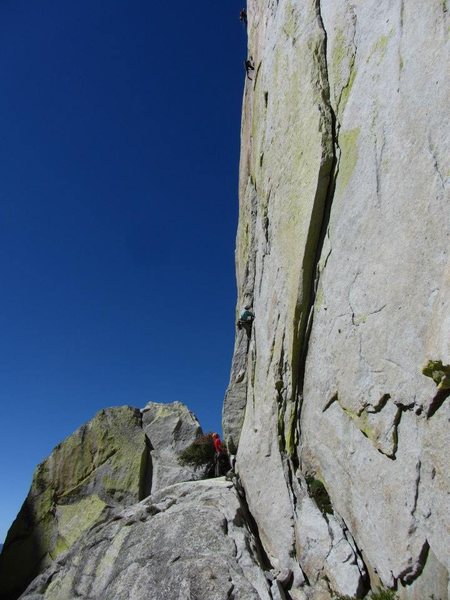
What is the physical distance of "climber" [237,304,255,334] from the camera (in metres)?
23.4

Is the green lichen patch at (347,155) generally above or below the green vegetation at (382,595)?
above

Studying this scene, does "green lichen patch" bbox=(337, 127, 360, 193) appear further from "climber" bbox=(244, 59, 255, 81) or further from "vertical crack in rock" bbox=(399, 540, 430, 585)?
"climber" bbox=(244, 59, 255, 81)

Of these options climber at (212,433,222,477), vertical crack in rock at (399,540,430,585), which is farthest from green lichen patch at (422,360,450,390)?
climber at (212,433,222,477)

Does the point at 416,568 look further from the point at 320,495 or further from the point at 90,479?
the point at 90,479

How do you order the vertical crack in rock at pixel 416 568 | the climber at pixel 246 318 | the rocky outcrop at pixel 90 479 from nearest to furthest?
the vertical crack in rock at pixel 416 568, the climber at pixel 246 318, the rocky outcrop at pixel 90 479

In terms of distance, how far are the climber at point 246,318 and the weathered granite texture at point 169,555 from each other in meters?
7.85

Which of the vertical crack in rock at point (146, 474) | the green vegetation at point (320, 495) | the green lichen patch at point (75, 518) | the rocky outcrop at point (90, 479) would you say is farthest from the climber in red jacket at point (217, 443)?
the green vegetation at point (320, 495)

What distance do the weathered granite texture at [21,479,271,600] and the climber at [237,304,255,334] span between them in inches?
309

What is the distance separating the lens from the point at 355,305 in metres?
13.1

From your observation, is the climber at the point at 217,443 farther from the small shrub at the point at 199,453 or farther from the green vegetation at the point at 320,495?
the green vegetation at the point at 320,495

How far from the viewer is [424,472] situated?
395 inches

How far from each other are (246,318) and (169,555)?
11758 mm

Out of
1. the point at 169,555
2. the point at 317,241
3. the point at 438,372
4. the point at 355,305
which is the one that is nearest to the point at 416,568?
the point at 438,372

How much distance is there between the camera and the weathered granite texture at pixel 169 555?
13047 mm
